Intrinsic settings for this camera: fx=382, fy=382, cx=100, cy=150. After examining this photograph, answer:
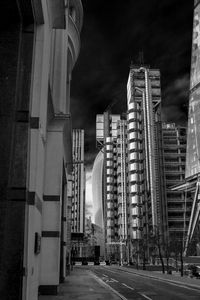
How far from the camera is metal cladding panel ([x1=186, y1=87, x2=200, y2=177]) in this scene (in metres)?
99.1

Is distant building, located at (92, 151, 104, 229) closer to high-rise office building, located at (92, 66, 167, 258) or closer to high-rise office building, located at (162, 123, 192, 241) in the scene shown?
high-rise office building, located at (92, 66, 167, 258)

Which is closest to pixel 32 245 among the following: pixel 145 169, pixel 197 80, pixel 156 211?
pixel 197 80

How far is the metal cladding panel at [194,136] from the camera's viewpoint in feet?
325

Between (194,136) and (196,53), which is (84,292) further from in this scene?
(196,53)

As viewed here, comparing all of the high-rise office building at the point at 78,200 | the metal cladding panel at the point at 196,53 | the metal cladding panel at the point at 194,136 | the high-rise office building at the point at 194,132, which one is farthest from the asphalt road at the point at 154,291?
the high-rise office building at the point at 78,200

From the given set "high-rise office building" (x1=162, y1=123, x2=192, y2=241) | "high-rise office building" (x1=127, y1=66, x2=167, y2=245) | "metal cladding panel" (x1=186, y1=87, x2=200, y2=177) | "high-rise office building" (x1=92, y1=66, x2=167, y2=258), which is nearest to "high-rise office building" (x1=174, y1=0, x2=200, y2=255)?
"metal cladding panel" (x1=186, y1=87, x2=200, y2=177)

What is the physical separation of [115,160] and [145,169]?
1287 inches

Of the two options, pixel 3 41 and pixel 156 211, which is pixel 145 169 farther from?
pixel 3 41

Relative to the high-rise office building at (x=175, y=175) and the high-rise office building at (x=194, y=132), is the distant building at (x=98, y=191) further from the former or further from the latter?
the high-rise office building at (x=194, y=132)

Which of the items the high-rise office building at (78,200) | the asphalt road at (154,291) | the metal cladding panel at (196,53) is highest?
the metal cladding panel at (196,53)

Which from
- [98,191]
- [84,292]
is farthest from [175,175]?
[84,292]

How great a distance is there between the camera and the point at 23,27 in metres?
11.6

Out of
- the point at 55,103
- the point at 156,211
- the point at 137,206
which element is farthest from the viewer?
the point at 137,206

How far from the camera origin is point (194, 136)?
3979 inches
